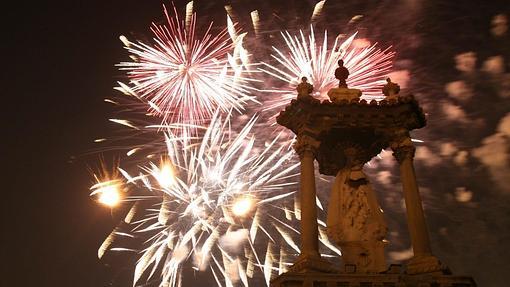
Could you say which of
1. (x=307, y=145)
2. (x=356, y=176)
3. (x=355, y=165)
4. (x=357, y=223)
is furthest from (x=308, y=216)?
(x=355, y=165)

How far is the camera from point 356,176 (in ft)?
61.7

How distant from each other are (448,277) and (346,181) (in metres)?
4.98

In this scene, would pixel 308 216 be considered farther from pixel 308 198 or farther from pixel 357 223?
pixel 357 223

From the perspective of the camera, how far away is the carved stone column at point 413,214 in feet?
52.8

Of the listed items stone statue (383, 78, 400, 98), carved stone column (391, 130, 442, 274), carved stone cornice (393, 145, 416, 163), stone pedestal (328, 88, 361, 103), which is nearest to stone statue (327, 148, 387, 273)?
carved stone column (391, 130, 442, 274)

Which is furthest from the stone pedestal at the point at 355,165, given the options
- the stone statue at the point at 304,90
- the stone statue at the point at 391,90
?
the stone statue at the point at 391,90

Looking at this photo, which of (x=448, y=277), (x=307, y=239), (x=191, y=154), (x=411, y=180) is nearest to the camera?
(x=448, y=277)

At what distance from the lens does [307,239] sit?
16750 millimetres

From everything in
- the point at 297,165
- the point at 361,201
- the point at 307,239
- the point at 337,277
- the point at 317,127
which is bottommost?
the point at 337,277

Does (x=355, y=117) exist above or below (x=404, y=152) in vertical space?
above

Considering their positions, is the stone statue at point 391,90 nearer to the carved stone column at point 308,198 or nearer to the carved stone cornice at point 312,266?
the carved stone column at point 308,198

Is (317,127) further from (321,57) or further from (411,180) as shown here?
(321,57)

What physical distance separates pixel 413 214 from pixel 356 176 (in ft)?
7.83

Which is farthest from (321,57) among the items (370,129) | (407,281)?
(407,281)
